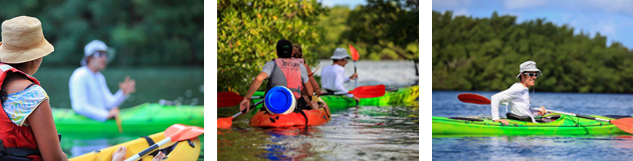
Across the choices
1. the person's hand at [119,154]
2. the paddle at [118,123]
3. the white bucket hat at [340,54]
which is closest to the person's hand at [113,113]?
the paddle at [118,123]

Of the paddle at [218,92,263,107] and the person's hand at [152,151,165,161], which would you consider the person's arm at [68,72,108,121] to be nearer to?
the person's hand at [152,151,165,161]

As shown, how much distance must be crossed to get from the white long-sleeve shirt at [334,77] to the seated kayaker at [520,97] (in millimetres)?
2912

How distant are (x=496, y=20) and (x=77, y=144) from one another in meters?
16.0

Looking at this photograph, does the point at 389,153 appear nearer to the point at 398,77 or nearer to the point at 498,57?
the point at 498,57

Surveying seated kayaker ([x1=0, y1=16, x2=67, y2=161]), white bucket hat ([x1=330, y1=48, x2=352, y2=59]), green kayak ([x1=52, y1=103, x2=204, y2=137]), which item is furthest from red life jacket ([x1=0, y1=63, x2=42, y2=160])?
white bucket hat ([x1=330, y1=48, x2=352, y2=59])

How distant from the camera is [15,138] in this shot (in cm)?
207

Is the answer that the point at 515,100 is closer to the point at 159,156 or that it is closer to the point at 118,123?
the point at 159,156

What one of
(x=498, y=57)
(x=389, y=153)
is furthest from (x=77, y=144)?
(x=498, y=57)

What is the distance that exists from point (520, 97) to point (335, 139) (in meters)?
1.51

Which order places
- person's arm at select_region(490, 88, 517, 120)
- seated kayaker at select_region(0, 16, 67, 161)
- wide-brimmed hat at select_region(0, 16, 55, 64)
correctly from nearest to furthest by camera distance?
seated kayaker at select_region(0, 16, 67, 161)
wide-brimmed hat at select_region(0, 16, 55, 64)
person's arm at select_region(490, 88, 517, 120)

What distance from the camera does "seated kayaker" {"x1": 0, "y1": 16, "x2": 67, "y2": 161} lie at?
2010 mm

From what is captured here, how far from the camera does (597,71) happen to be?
16375 mm

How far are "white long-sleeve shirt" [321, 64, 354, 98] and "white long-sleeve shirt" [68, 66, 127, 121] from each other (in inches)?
146

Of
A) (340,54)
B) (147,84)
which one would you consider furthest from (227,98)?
(147,84)
